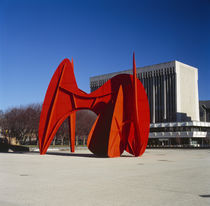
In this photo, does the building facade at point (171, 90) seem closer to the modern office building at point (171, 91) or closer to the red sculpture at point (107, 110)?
the modern office building at point (171, 91)

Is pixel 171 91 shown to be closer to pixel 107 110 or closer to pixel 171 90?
pixel 171 90

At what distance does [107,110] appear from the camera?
78.3 ft

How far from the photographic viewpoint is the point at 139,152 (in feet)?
79.9

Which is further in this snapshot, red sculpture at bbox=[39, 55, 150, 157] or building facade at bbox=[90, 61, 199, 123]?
building facade at bbox=[90, 61, 199, 123]

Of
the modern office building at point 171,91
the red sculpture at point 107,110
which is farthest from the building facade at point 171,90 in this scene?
the red sculpture at point 107,110

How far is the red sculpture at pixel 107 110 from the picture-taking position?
2331 centimetres

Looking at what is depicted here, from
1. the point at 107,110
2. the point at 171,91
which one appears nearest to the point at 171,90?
the point at 171,91

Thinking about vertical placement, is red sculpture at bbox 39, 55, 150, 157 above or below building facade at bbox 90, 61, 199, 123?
below

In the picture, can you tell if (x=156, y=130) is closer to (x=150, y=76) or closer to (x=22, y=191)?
(x=150, y=76)

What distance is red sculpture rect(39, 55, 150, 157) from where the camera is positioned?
2331 cm

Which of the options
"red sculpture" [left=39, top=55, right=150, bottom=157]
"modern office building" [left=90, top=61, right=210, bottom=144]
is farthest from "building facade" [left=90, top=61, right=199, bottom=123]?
"red sculpture" [left=39, top=55, right=150, bottom=157]

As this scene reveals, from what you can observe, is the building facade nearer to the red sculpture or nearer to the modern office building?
the modern office building

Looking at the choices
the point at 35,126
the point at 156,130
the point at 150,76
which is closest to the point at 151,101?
the point at 150,76

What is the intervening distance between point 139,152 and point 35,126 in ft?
119
